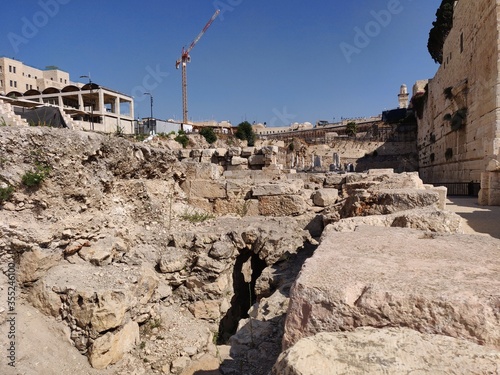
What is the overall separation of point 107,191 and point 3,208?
5.39 ft

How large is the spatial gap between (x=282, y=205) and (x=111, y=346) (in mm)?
4454

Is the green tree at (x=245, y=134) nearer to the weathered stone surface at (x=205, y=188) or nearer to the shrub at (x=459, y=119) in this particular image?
the shrub at (x=459, y=119)

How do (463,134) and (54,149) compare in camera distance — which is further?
(463,134)

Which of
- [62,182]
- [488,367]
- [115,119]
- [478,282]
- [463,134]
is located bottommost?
[488,367]

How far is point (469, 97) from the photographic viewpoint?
536 inches

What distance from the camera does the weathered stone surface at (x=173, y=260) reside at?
5.19m

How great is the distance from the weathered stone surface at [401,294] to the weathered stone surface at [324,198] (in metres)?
5.38

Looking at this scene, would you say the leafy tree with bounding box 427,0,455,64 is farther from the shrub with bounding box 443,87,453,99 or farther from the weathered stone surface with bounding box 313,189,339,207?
the weathered stone surface with bounding box 313,189,339,207

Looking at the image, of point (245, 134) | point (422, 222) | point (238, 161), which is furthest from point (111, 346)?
A: point (245, 134)

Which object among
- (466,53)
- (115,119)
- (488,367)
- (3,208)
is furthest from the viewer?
(115,119)

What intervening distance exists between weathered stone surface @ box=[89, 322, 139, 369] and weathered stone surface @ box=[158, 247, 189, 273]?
3.91 ft

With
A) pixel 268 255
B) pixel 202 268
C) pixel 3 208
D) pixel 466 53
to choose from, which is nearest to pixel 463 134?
pixel 466 53

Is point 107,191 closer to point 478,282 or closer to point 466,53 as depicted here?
point 478,282

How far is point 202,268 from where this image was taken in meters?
5.23
